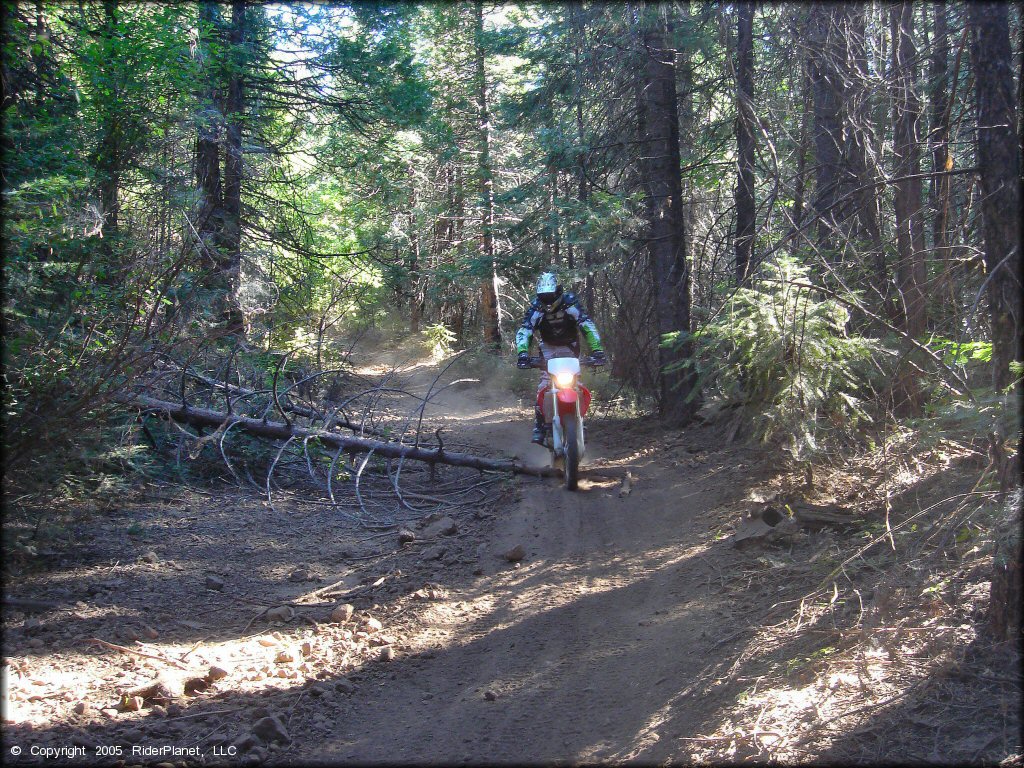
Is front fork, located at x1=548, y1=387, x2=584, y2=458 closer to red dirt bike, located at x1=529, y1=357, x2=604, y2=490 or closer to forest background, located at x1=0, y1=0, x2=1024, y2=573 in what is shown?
red dirt bike, located at x1=529, y1=357, x2=604, y2=490

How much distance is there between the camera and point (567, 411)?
8039 mm

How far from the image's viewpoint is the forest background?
4.87m

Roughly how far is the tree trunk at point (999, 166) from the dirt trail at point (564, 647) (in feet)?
8.41

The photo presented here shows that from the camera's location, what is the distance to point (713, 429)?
993 centimetres

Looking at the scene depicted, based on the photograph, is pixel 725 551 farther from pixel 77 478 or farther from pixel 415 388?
pixel 415 388

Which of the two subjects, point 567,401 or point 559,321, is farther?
point 559,321

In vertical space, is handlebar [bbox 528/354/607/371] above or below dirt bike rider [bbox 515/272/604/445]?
below

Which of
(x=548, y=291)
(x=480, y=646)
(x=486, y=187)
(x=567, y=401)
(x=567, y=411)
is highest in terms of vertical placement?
(x=486, y=187)

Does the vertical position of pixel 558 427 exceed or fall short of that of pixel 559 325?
it falls short

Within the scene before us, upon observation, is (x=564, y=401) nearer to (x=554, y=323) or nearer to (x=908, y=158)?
(x=554, y=323)

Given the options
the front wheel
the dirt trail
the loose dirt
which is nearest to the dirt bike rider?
the front wheel

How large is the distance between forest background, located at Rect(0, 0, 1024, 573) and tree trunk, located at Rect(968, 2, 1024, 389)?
0.01 metres

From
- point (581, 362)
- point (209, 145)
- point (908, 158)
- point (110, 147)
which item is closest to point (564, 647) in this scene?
point (581, 362)

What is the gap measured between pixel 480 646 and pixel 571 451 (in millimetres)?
3303
